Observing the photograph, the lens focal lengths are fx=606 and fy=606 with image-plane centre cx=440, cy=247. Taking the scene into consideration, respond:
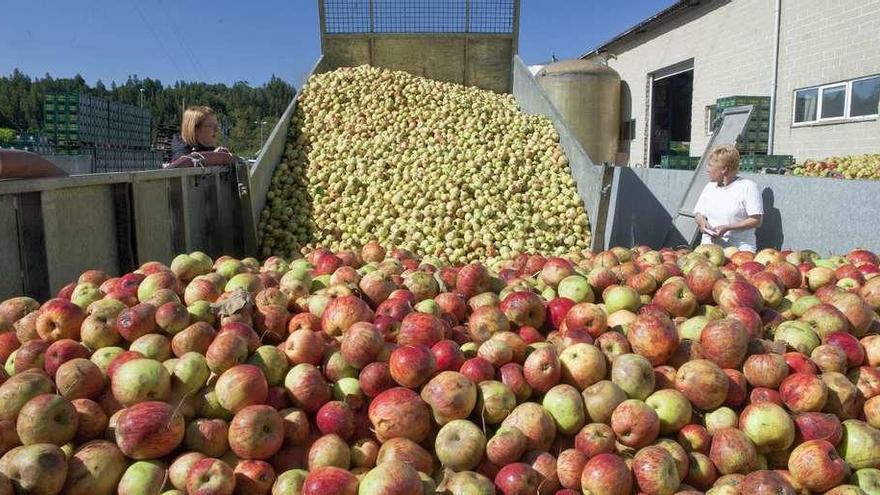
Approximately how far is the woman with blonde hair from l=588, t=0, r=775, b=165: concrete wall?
11.1 metres

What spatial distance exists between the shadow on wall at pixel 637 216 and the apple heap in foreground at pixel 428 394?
16.2 feet

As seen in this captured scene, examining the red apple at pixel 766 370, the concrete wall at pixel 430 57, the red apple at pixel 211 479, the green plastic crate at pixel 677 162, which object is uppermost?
the concrete wall at pixel 430 57

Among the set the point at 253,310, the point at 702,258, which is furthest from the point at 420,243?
the point at 253,310

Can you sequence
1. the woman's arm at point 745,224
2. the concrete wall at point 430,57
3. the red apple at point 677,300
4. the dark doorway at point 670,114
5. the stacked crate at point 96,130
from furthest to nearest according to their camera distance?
the dark doorway at point 670,114, the stacked crate at point 96,130, the concrete wall at point 430,57, the woman's arm at point 745,224, the red apple at point 677,300

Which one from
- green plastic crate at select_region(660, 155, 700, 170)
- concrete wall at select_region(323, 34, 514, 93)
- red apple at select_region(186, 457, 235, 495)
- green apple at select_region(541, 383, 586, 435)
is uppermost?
concrete wall at select_region(323, 34, 514, 93)

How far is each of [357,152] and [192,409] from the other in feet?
20.4

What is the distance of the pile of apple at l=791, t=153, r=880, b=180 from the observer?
951 centimetres

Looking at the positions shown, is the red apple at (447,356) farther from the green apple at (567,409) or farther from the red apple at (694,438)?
the red apple at (694,438)

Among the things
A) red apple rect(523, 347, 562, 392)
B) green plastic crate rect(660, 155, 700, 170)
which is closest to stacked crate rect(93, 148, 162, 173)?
green plastic crate rect(660, 155, 700, 170)

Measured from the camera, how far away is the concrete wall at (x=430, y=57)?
1065 centimetres

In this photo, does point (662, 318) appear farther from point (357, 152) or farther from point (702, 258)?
point (357, 152)

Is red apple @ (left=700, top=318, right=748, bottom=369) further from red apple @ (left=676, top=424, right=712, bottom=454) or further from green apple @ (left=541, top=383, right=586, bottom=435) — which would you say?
green apple @ (left=541, top=383, right=586, bottom=435)

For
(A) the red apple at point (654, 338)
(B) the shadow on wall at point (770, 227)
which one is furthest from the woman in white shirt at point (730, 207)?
(A) the red apple at point (654, 338)

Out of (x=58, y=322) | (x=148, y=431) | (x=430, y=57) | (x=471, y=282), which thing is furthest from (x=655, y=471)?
(x=430, y=57)
